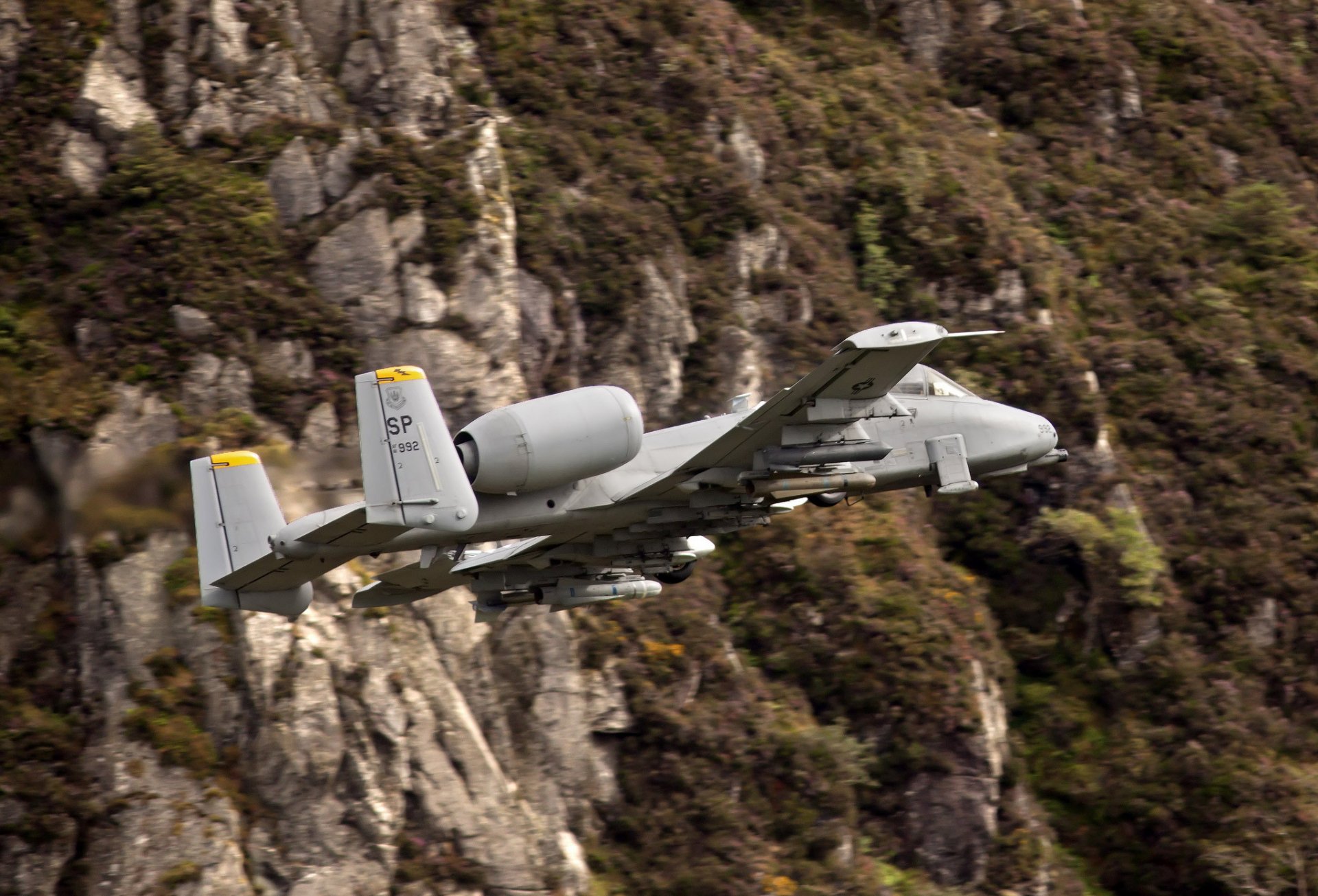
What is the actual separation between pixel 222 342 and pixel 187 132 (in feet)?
17.2

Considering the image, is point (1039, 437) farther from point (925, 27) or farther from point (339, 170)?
point (925, 27)

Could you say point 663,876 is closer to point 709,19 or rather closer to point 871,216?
point 871,216

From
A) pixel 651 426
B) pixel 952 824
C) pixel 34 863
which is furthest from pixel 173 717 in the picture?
pixel 952 824

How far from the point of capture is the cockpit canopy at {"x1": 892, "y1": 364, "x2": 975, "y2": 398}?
2386cm

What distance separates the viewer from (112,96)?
102 feet

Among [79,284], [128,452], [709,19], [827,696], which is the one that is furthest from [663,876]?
[709,19]

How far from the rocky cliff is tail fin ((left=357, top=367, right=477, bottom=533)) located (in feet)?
28.9

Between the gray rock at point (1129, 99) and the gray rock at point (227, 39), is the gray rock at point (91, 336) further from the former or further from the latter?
the gray rock at point (1129, 99)

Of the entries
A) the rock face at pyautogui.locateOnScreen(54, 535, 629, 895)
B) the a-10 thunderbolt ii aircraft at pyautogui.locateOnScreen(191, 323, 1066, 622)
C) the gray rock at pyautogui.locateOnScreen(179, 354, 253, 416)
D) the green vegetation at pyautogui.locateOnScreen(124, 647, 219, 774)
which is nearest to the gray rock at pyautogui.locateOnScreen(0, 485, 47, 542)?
the rock face at pyautogui.locateOnScreen(54, 535, 629, 895)

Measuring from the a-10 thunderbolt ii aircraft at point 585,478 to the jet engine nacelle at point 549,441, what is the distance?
0.02 m

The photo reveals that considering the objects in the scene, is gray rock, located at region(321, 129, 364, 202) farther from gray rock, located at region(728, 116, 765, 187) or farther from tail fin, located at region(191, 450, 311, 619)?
gray rock, located at region(728, 116, 765, 187)

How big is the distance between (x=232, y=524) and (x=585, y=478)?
5655 millimetres

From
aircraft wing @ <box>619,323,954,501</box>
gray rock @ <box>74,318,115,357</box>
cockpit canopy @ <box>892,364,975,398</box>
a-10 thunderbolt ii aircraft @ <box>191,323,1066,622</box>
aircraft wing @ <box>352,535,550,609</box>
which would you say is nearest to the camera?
a-10 thunderbolt ii aircraft @ <box>191,323,1066,622</box>

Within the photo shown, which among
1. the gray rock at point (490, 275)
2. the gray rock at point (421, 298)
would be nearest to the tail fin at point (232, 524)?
the gray rock at point (421, 298)
